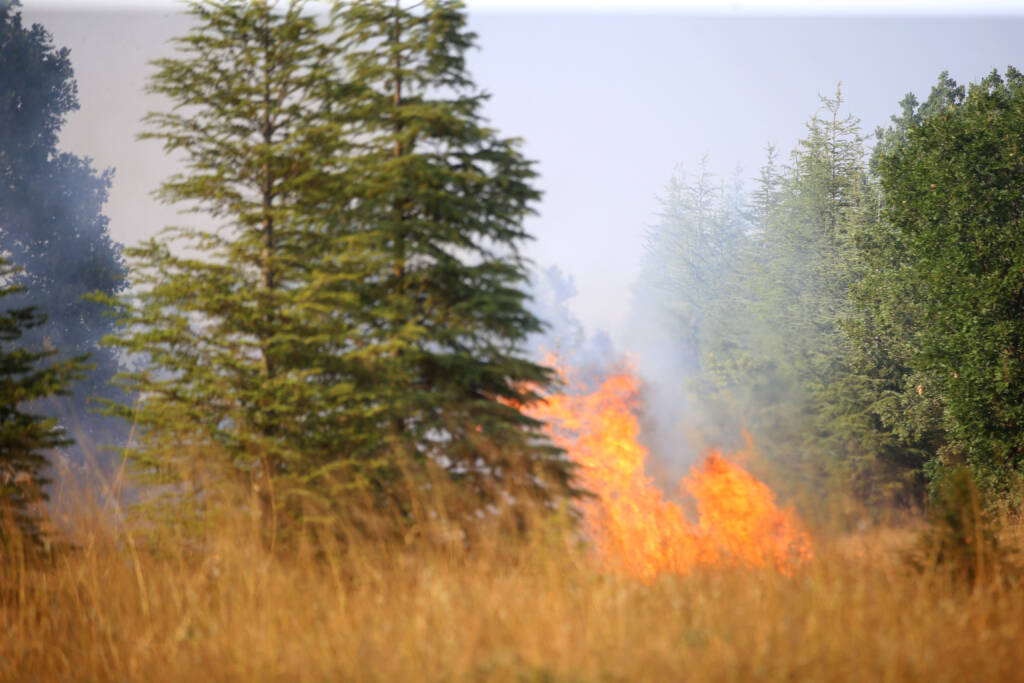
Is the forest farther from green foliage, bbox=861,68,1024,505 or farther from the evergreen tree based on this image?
the evergreen tree

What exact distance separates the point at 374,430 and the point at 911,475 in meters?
20.4

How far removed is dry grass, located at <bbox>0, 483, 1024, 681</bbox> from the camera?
15.3 feet

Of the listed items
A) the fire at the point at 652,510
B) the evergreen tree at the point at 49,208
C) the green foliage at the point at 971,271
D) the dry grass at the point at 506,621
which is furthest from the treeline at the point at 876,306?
the evergreen tree at the point at 49,208

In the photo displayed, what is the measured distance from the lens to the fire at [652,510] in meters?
7.67

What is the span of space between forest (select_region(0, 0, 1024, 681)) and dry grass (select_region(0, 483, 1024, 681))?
1.3 inches

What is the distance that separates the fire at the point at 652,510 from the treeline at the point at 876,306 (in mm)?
2246

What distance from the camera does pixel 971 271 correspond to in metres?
18.8

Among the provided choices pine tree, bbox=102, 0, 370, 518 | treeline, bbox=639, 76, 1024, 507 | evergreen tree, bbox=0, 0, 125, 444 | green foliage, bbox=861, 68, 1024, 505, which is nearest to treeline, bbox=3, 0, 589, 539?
pine tree, bbox=102, 0, 370, 518

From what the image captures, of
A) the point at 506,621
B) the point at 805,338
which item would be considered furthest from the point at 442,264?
the point at 805,338

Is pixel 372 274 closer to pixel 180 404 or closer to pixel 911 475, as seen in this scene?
pixel 180 404

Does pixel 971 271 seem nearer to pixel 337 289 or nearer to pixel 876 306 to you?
pixel 876 306

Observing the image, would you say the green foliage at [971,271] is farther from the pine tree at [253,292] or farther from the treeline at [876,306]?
the pine tree at [253,292]

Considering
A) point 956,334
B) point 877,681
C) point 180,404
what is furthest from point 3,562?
point 956,334

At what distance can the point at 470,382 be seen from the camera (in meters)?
12.2
